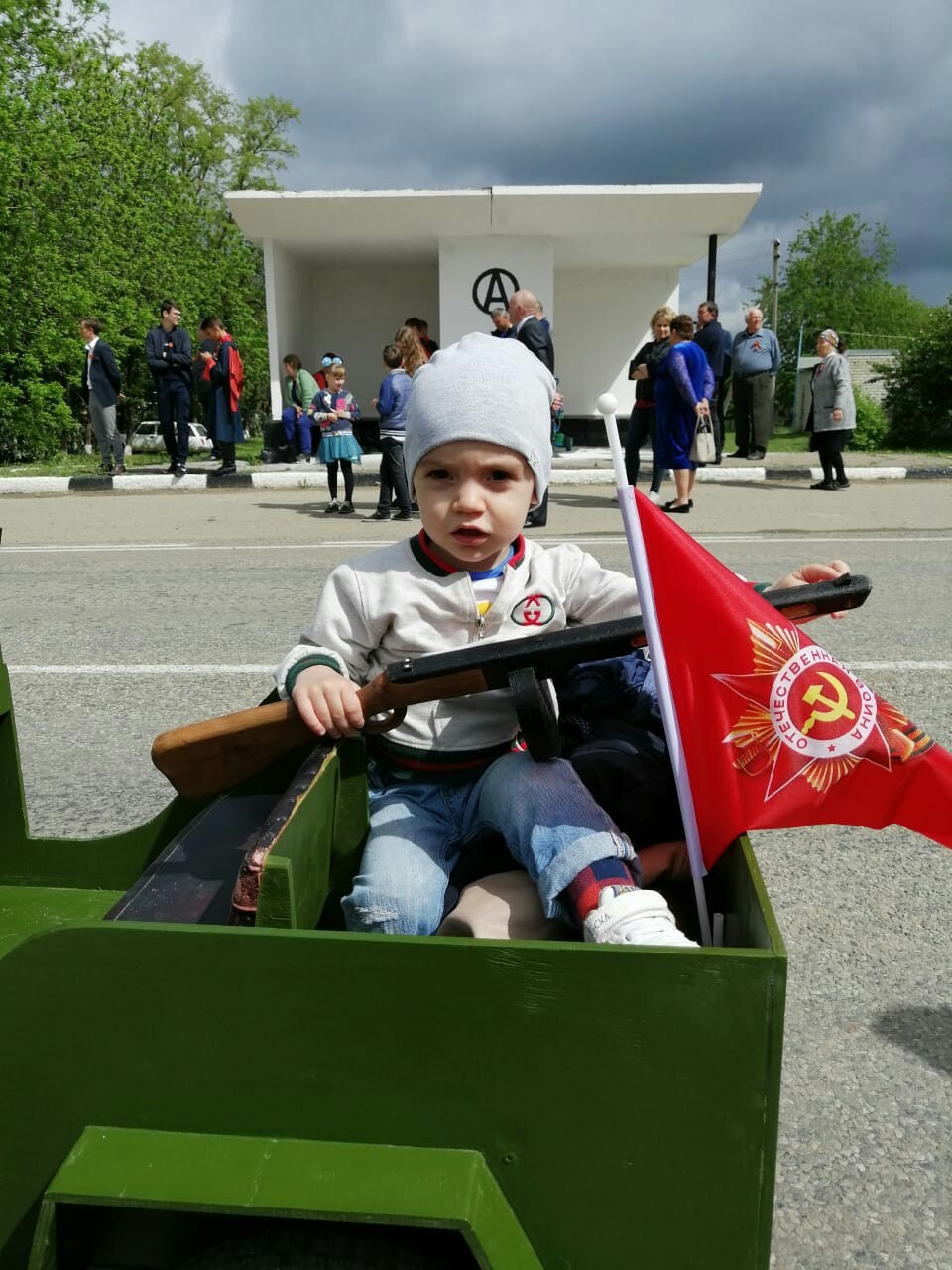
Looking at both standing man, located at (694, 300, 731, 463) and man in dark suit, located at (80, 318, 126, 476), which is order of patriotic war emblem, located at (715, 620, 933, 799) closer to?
standing man, located at (694, 300, 731, 463)

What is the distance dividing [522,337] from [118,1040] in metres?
9.37

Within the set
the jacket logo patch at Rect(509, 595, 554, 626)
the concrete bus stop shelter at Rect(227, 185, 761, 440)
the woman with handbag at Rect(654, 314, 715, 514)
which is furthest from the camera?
the concrete bus stop shelter at Rect(227, 185, 761, 440)

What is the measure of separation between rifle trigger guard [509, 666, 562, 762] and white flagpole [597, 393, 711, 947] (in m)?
0.19

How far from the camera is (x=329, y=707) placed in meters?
1.74

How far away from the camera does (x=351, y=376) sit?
22.3 meters

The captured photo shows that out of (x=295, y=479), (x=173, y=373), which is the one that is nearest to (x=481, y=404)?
(x=173, y=373)

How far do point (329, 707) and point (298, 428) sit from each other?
640 inches

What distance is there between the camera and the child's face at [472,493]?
6.55 ft

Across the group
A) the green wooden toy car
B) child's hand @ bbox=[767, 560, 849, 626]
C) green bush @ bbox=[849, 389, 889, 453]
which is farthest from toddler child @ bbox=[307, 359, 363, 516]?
green bush @ bbox=[849, 389, 889, 453]

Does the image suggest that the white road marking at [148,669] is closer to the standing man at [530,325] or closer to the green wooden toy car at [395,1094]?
the green wooden toy car at [395,1094]

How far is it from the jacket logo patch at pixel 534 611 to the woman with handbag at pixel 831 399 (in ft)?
39.2

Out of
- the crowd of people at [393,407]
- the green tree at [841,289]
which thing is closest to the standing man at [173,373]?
the crowd of people at [393,407]

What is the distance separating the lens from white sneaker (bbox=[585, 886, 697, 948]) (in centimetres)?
151

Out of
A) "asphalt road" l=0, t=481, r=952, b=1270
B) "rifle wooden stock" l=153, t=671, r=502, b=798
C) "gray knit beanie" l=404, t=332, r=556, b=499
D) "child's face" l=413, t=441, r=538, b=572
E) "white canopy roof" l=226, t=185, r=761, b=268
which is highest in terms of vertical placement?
"white canopy roof" l=226, t=185, r=761, b=268
